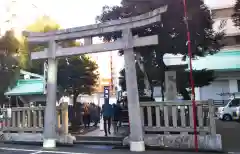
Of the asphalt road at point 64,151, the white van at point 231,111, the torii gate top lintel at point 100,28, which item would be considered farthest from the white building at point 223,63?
the asphalt road at point 64,151

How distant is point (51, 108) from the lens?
12.2 metres

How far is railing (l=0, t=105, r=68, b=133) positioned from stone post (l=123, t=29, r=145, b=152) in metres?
3.59

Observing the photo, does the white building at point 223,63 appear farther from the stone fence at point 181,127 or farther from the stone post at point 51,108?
the stone post at point 51,108

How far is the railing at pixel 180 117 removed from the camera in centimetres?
1024

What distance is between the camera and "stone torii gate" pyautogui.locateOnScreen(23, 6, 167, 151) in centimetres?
1066

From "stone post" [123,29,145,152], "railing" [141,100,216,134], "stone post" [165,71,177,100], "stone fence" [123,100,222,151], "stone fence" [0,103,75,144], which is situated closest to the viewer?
"stone fence" [123,100,222,151]

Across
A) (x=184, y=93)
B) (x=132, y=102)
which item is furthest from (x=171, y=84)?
(x=132, y=102)

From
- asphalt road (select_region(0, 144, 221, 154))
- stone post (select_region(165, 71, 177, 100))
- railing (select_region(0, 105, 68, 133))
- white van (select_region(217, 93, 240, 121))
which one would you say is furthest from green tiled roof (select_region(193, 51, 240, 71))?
asphalt road (select_region(0, 144, 221, 154))

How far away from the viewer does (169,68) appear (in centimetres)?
1694

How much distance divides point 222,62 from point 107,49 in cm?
2155

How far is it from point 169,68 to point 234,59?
15.7 m

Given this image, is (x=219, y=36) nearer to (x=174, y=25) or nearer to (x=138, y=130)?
(x=174, y=25)

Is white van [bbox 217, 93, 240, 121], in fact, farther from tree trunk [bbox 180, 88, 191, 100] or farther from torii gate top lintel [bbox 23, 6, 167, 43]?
torii gate top lintel [bbox 23, 6, 167, 43]

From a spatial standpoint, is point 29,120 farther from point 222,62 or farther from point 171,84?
point 222,62
